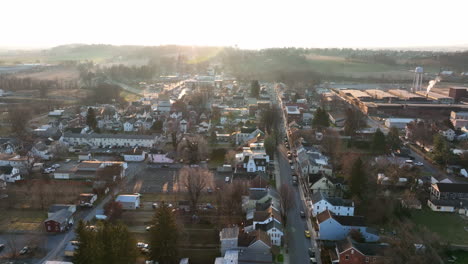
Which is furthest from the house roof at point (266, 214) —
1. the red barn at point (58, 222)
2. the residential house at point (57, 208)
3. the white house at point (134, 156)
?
the white house at point (134, 156)

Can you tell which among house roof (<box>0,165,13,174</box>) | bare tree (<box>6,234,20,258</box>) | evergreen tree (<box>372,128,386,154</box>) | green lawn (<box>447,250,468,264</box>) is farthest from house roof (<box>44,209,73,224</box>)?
evergreen tree (<box>372,128,386,154</box>)

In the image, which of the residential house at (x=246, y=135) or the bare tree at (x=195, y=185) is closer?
the bare tree at (x=195, y=185)

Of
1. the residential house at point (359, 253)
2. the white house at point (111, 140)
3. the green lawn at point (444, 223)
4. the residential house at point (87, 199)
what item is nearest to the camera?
the residential house at point (359, 253)

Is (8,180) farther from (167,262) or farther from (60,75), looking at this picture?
(60,75)

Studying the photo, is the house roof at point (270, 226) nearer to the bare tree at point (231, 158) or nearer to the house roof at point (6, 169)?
the bare tree at point (231, 158)

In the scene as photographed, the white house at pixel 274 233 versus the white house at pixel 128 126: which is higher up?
the white house at pixel 128 126

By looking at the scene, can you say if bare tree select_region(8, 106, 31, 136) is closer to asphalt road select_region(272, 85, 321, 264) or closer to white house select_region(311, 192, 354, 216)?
asphalt road select_region(272, 85, 321, 264)

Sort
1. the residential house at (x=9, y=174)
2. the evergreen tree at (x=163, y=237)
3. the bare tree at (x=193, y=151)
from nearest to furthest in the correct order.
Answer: the evergreen tree at (x=163, y=237) < the residential house at (x=9, y=174) < the bare tree at (x=193, y=151)
